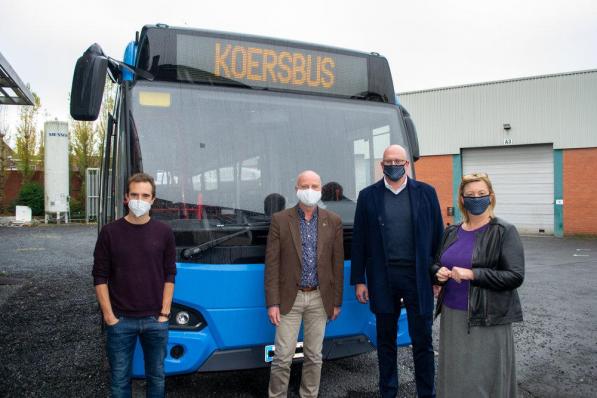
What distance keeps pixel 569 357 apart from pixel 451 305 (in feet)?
9.35

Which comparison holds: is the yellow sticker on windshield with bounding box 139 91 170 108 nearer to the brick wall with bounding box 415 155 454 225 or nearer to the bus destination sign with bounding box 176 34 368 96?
the bus destination sign with bounding box 176 34 368 96

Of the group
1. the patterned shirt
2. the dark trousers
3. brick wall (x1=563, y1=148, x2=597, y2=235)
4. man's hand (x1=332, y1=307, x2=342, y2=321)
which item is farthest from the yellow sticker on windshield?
brick wall (x1=563, y1=148, x2=597, y2=235)

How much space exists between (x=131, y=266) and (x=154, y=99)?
48.0 inches

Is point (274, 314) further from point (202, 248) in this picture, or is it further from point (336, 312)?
point (202, 248)

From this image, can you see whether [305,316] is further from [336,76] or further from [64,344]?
[64,344]

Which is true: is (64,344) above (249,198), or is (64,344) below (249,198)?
below

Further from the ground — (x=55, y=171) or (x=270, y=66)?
(x=55, y=171)

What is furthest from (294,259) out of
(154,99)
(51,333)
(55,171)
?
(55,171)

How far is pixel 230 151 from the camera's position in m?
3.40

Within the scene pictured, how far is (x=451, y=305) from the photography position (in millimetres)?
2939

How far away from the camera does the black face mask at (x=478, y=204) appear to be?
2850 mm

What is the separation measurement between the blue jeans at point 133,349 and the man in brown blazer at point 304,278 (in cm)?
75

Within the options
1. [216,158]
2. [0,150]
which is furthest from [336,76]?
[0,150]

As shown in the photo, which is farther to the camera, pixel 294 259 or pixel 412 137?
pixel 412 137
